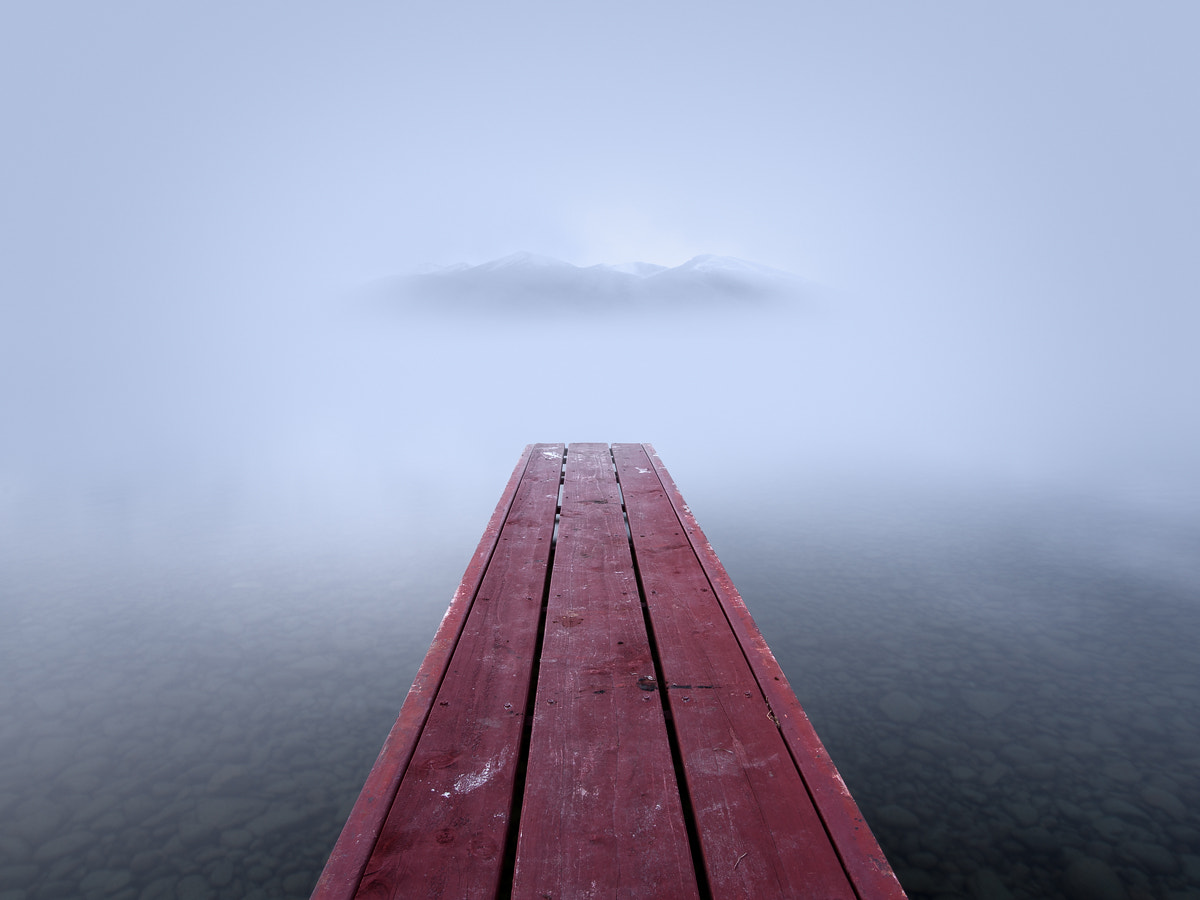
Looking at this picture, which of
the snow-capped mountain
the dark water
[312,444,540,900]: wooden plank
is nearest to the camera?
[312,444,540,900]: wooden plank

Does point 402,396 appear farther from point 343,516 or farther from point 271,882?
point 271,882

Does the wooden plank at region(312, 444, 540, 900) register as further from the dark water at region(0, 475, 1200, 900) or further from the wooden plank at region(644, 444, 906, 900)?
the dark water at region(0, 475, 1200, 900)

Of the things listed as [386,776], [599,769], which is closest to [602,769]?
[599,769]

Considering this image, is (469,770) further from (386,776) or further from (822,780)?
(822,780)

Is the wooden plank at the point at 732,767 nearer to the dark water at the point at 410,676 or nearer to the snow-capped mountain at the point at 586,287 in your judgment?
the dark water at the point at 410,676

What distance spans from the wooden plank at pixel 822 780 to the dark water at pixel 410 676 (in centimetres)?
130

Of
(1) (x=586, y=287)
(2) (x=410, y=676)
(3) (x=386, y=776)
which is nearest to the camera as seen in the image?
(3) (x=386, y=776)

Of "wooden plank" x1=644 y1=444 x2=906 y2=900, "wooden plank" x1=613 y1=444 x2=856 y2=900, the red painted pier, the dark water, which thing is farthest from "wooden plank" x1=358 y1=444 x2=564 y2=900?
the dark water

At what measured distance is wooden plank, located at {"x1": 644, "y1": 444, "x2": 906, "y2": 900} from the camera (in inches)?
43.8

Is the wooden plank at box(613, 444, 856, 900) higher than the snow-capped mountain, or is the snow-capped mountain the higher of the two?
the snow-capped mountain

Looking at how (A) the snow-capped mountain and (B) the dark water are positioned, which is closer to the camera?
(B) the dark water

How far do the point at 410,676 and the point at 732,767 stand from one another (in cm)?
283

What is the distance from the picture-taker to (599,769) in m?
1.36

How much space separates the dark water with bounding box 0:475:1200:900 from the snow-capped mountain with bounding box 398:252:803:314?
184 ft
